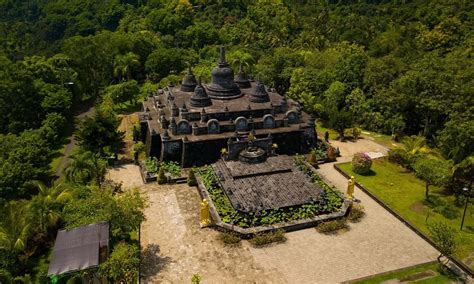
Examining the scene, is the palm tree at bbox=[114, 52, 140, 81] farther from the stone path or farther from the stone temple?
the stone path

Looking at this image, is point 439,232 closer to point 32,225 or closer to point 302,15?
point 32,225

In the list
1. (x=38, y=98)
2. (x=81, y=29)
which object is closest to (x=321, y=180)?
(x=38, y=98)

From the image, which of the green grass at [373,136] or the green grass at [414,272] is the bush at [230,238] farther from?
the green grass at [373,136]

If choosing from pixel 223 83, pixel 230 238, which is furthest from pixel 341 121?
pixel 230 238

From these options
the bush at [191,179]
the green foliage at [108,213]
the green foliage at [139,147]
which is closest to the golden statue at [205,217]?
the green foliage at [108,213]

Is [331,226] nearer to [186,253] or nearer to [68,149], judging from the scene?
[186,253]
